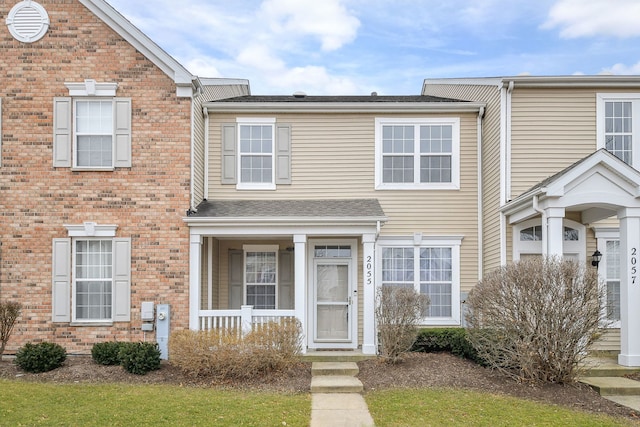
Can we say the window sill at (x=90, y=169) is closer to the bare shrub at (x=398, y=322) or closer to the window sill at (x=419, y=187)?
the window sill at (x=419, y=187)

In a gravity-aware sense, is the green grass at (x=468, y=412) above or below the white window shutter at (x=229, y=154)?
below

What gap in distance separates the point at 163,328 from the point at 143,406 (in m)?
3.93

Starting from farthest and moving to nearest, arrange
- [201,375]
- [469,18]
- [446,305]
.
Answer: [469,18]
[446,305]
[201,375]

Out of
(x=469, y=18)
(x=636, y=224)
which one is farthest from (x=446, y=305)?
(x=469, y=18)

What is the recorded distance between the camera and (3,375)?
1127cm

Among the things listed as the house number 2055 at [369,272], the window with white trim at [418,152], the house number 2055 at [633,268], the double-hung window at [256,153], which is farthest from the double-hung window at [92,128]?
the house number 2055 at [633,268]

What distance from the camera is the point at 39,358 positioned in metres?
11.5

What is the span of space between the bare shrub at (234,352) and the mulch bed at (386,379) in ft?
0.59

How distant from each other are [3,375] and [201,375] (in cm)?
352

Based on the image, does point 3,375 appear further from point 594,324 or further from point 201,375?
point 594,324

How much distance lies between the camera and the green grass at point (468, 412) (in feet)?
27.1

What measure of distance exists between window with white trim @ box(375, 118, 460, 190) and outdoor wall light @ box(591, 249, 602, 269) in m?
3.44

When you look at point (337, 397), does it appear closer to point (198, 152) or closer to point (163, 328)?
point (163, 328)

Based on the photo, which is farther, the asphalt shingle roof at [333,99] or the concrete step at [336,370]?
the asphalt shingle roof at [333,99]
